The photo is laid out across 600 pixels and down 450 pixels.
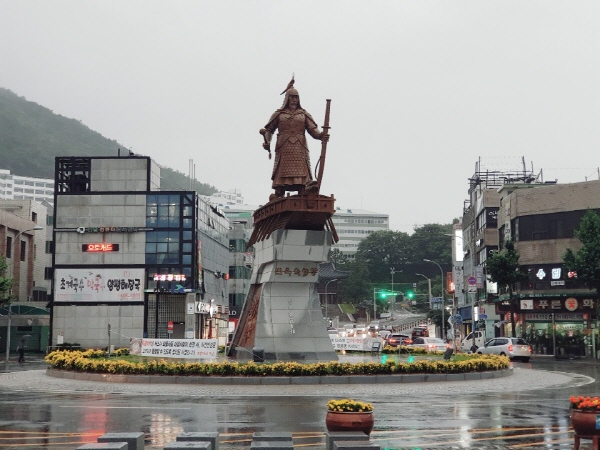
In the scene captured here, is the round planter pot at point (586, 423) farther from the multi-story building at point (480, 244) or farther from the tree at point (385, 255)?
the tree at point (385, 255)

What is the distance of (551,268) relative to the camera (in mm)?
Answer: 68750

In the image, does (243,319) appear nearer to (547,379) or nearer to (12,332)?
(547,379)

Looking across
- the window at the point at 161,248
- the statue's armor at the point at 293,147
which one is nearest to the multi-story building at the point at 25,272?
the window at the point at 161,248

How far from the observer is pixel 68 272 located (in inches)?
3054

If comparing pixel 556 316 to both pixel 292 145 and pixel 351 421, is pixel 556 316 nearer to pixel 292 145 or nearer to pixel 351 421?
pixel 292 145

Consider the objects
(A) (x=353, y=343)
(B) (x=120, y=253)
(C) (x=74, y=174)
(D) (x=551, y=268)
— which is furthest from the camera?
(C) (x=74, y=174)

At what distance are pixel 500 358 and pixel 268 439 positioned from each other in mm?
27801

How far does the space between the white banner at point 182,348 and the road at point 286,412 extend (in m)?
4.75

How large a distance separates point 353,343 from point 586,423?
115 ft

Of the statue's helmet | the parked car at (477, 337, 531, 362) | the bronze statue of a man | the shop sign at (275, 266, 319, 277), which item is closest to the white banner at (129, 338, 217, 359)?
the shop sign at (275, 266, 319, 277)

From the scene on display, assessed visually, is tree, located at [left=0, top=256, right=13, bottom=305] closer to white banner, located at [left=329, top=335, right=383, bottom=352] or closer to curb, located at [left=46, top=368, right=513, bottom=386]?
white banner, located at [left=329, top=335, right=383, bottom=352]

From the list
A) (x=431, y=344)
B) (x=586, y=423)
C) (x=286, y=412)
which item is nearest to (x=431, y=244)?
(x=431, y=344)

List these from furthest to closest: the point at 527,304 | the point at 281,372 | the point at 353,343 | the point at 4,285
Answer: the point at 527,304
the point at 4,285
the point at 353,343
the point at 281,372

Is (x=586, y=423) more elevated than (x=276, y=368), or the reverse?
(x=586, y=423)
